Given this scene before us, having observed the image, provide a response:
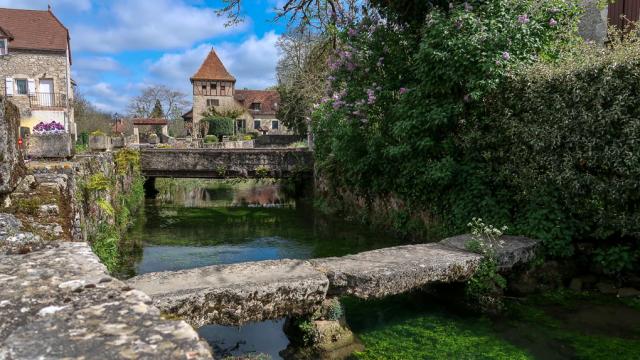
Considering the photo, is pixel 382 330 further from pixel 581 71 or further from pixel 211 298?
pixel 581 71

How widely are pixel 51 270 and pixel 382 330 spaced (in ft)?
12.2

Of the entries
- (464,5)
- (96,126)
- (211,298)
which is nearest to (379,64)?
(464,5)

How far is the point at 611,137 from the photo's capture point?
5.45 m

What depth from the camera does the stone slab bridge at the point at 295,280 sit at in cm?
406

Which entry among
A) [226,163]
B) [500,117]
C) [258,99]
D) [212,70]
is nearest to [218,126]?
[212,70]

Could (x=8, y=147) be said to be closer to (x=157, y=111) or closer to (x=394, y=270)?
(x=394, y=270)

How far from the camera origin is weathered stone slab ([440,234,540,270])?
18.4 feet

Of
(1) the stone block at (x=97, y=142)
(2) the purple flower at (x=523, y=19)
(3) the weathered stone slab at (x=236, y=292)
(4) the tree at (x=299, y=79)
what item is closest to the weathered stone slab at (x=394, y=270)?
(3) the weathered stone slab at (x=236, y=292)

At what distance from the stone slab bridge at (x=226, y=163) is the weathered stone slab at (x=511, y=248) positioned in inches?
453

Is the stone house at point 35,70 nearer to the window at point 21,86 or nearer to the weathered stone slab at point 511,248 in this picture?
the window at point 21,86

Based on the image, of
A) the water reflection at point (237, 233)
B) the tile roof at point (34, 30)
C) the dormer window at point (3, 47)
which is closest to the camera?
the water reflection at point (237, 233)

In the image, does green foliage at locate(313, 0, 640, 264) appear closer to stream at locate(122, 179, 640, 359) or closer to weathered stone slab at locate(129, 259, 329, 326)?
stream at locate(122, 179, 640, 359)

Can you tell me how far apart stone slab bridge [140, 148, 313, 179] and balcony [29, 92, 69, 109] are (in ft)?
64.0

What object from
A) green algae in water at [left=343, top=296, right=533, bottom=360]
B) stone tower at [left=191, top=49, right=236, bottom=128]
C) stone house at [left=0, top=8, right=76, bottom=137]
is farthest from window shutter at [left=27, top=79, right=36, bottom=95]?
green algae in water at [left=343, top=296, right=533, bottom=360]
